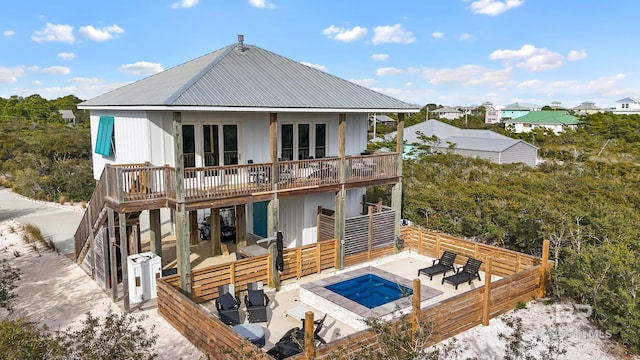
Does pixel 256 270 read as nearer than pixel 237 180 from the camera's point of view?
No

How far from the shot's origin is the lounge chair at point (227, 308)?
11188 mm

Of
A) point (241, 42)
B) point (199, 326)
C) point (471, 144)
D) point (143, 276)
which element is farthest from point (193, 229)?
point (471, 144)

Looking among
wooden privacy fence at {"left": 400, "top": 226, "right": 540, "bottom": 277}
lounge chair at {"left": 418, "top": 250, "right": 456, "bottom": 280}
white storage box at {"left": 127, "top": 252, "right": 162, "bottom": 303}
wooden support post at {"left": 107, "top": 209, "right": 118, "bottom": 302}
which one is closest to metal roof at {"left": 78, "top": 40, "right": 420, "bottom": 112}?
wooden support post at {"left": 107, "top": 209, "right": 118, "bottom": 302}

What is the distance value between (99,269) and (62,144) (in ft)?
101

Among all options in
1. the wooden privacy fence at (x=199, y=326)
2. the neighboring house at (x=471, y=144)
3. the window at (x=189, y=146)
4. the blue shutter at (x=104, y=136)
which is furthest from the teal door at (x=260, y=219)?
the neighboring house at (x=471, y=144)

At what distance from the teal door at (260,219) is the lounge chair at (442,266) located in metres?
6.44

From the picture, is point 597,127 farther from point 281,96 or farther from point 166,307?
point 166,307

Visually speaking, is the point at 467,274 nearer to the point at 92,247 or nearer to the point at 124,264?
the point at 124,264

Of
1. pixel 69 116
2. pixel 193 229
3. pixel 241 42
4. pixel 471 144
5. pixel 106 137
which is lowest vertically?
pixel 193 229

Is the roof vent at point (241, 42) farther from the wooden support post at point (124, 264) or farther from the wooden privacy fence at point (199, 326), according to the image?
the wooden privacy fence at point (199, 326)

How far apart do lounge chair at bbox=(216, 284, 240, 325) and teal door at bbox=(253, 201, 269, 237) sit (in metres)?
6.03

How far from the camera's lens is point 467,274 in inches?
572

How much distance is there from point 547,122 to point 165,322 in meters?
84.9

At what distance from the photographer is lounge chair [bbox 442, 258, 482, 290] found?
14266mm
